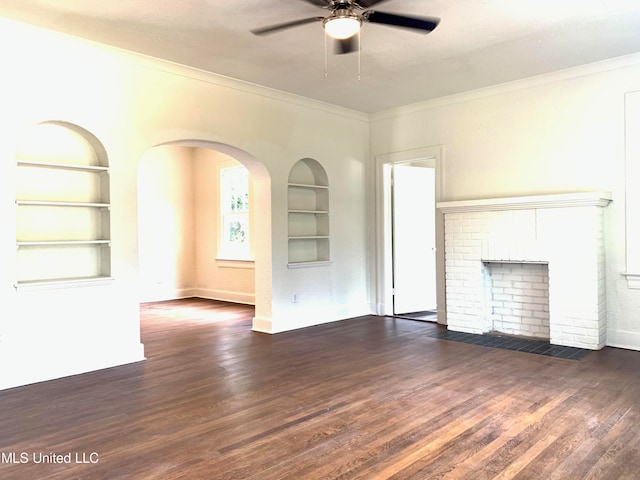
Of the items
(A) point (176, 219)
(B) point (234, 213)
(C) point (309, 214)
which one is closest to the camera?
(C) point (309, 214)

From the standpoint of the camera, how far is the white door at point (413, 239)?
690 centimetres

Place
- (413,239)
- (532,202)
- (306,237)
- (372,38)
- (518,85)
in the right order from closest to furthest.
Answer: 1. (372,38)
2. (532,202)
3. (518,85)
4. (306,237)
5. (413,239)

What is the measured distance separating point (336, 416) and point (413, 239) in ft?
14.0

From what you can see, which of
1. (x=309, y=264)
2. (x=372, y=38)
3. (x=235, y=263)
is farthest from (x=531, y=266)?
(x=235, y=263)

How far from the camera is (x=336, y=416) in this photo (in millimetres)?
3115

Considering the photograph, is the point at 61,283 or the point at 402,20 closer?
the point at 402,20

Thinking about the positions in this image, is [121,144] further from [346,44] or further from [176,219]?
[176,219]

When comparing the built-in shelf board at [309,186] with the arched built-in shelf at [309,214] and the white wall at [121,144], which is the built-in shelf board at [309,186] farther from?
the white wall at [121,144]

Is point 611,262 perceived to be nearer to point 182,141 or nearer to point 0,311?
point 182,141

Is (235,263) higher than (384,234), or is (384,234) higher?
(384,234)

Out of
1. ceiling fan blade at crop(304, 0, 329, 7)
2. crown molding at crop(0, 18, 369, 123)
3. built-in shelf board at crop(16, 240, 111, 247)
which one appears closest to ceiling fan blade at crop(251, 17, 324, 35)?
ceiling fan blade at crop(304, 0, 329, 7)

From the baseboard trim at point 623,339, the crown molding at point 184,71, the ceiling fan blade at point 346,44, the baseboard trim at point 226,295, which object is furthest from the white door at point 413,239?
the ceiling fan blade at point 346,44

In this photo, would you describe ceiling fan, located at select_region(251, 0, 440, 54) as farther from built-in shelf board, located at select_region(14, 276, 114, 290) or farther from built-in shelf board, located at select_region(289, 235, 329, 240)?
built-in shelf board, located at select_region(289, 235, 329, 240)

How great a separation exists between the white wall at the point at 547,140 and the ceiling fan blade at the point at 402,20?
266cm
